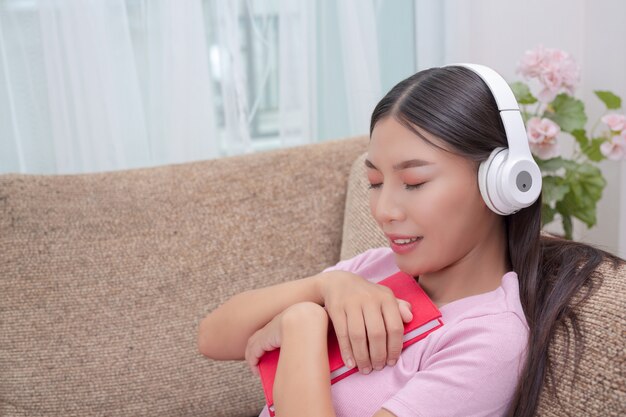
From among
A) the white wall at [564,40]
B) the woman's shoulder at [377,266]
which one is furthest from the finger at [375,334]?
the white wall at [564,40]

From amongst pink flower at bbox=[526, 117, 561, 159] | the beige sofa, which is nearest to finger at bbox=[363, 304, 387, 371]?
the beige sofa

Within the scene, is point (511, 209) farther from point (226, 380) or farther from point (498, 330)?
point (226, 380)

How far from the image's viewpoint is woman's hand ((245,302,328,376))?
3.19 ft

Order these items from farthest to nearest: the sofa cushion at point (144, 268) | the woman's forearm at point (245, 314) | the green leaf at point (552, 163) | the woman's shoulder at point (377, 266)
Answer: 1. the green leaf at point (552, 163)
2. the sofa cushion at point (144, 268)
3. the woman's shoulder at point (377, 266)
4. the woman's forearm at point (245, 314)

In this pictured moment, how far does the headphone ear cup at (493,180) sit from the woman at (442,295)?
0.02 meters

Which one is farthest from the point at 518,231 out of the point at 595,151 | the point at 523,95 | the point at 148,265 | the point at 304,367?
the point at 595,151

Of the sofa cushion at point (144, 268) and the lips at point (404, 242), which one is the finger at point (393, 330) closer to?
the lips at point (404, 242)

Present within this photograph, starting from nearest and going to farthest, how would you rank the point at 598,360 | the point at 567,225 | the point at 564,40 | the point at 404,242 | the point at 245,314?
the point at 598,360
the point at 404,242
the point at 245,314
the point at 567,225
the point at 564,40

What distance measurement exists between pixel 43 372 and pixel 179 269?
366 millimetres

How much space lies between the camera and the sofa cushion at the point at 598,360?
Answer: 824 millimetres

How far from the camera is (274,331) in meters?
0.99

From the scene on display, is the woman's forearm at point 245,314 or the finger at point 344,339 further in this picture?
the woman's forearm at point 245,314

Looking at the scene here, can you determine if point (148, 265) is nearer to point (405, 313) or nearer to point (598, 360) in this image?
point (405, 313)

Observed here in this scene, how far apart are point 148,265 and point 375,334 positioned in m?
0.78
